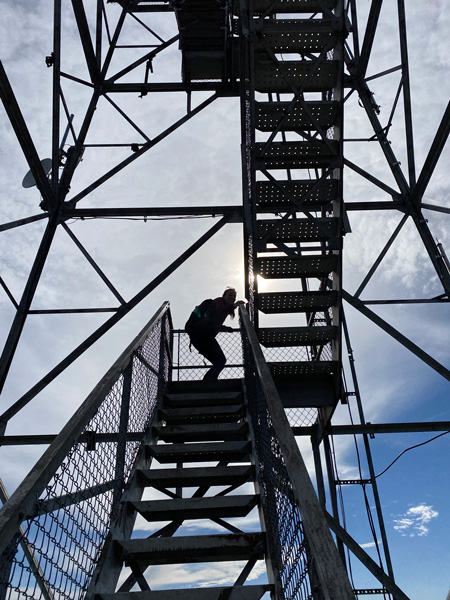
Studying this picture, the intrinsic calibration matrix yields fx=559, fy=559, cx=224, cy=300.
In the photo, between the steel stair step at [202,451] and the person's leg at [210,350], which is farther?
the person's leg at [210,350]

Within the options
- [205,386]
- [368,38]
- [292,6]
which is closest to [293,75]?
[292,6]

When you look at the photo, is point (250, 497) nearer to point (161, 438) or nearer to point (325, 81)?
point (161, 438)

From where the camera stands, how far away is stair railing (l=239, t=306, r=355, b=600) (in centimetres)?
212

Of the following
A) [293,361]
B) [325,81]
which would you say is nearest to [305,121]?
[325,81]

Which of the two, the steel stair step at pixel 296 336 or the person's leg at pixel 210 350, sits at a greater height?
the person's leg at pixel 210 350

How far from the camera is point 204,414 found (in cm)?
625

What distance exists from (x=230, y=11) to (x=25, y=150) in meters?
5.59

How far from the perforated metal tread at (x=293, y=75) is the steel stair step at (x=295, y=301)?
9.00ft

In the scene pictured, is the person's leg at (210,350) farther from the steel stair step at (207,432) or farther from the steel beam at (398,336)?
the steel stair step at (207,432)

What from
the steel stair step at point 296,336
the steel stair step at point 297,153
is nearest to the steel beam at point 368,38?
the steel stair step at point 297,153

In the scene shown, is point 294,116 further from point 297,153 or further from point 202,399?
point 202,399

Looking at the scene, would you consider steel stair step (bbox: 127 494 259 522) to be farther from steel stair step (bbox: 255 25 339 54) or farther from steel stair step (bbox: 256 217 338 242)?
steel stair step (bbox: 255 25 339 54)

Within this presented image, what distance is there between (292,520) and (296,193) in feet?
17.9

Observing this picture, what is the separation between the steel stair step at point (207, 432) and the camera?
18.8 feet
